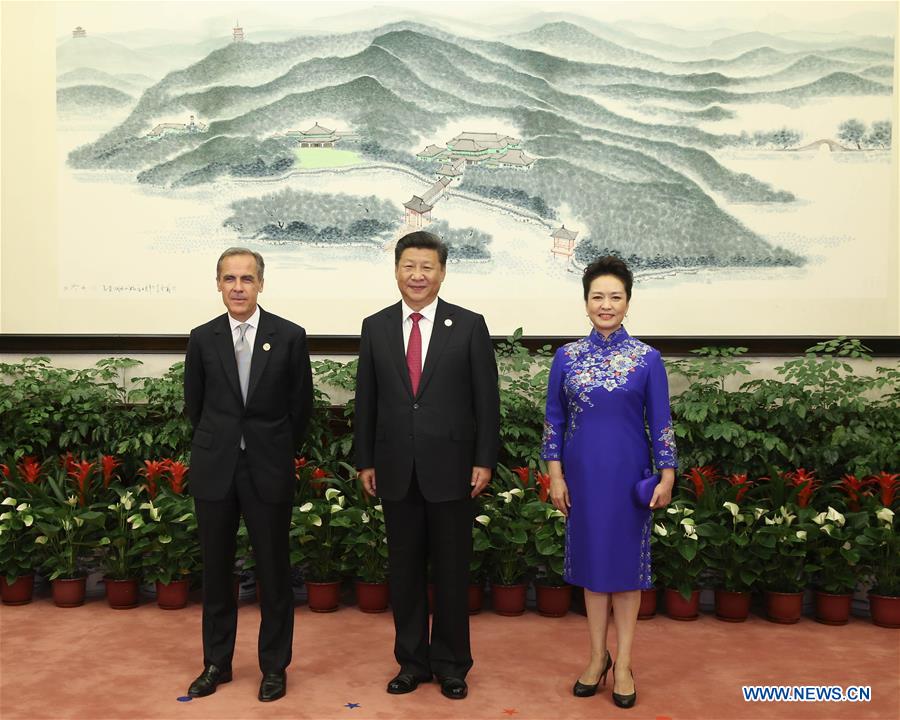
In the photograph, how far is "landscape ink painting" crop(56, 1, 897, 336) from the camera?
15.0ft

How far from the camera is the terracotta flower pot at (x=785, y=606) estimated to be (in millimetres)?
3637

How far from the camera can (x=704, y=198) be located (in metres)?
4.59

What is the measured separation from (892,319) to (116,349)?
14.4ft

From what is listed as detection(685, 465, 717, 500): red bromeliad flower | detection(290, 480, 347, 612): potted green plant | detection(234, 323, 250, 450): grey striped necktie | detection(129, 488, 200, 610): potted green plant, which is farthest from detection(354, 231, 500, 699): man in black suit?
detection(685, 465, 717, 500): red bromeliad flower

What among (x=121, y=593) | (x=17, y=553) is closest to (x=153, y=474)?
(x=121, y=593)

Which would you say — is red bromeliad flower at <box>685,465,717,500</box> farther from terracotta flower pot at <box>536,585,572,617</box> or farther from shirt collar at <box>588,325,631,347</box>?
shirt collar at <box>588,325,631,347</box>

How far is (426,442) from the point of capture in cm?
275

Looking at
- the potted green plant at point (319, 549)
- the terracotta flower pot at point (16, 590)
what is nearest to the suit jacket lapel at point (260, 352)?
the potted green plant at point (319, 549)

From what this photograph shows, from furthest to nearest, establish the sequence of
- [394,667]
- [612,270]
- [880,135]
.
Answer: [880,135] → [394,667] → [612,270]

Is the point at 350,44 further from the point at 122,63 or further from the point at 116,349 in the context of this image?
the point at 116,349

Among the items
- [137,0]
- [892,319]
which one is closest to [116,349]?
[137,0]

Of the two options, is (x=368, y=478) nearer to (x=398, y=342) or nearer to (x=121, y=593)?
(x=398, y=342)

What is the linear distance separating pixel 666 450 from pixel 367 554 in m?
1.64

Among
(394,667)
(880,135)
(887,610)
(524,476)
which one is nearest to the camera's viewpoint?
(394,667)
